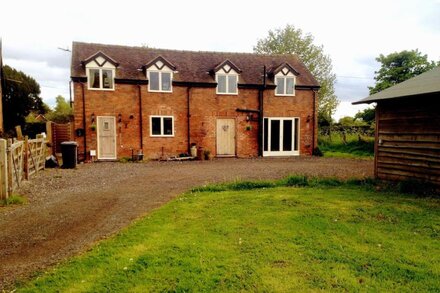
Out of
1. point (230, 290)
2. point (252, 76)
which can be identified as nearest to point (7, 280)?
point (230, 290)

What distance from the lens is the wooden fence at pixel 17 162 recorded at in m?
7.84

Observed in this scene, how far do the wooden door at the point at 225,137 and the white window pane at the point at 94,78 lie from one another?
25.7ft

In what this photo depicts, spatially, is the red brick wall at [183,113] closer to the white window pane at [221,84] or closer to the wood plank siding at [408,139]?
the white window pane at [221,84]

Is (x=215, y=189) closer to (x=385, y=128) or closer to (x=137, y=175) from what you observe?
(x=137, y=175)

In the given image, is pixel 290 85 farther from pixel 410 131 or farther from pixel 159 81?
pixel 410 131

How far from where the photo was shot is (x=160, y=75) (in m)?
19.3

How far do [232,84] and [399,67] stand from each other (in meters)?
14.5

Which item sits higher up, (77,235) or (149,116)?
(149,116)

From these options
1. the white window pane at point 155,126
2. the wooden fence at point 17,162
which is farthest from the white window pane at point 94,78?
the wooden fence at point 17,162

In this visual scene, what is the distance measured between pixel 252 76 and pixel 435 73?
11.9 metres

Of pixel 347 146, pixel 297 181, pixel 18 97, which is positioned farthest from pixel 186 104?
pixel 18 97

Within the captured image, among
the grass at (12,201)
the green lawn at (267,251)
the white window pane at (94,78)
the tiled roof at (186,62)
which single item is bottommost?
the green lawn at (267,251)

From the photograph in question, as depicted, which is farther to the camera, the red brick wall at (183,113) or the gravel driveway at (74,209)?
the red brick wall at (183,113)

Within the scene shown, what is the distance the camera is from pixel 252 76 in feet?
69.7
